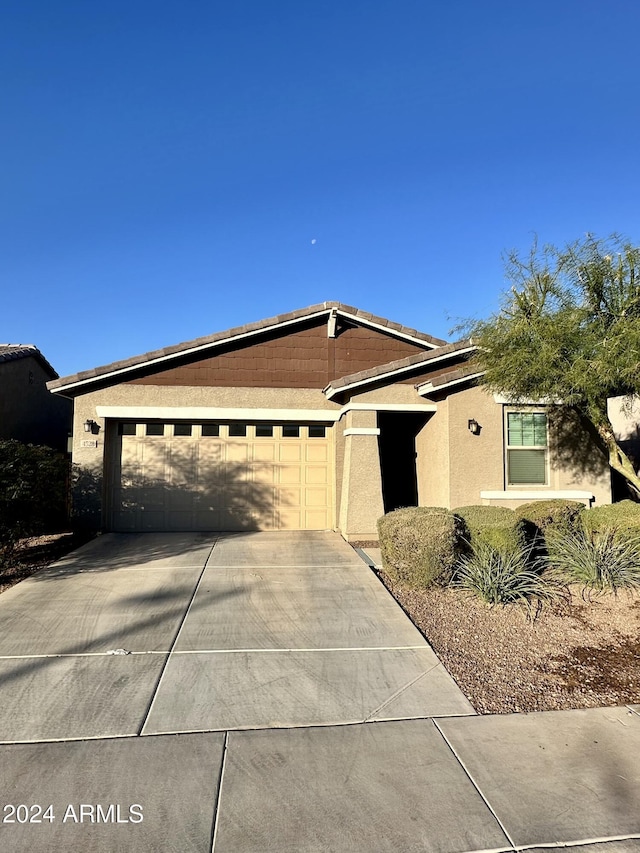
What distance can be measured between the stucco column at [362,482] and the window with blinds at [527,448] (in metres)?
2.62

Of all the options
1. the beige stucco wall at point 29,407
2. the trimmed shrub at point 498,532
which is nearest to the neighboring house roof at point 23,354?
the beige stucco wall at point 29,407

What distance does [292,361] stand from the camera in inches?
450

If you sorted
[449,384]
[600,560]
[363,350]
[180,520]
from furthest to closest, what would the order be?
1. [363,350]
2. [180,520]
3. [449,384]
4. [600,560]

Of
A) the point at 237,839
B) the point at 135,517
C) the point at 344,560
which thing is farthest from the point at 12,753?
the point at 135,517

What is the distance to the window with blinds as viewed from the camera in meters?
9.88

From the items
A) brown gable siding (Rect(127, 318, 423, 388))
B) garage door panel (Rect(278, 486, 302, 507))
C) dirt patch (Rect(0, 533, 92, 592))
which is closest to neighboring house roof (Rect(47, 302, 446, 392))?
brown gable siding (Rect(127, 318, 423, 388))

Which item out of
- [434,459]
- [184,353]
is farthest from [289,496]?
[184,353]

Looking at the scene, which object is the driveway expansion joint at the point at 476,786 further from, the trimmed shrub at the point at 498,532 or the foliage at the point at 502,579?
the trimmed shrub at the point at 498,532

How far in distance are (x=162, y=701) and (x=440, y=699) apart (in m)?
2.23

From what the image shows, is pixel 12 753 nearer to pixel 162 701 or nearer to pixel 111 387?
pixel 162 701

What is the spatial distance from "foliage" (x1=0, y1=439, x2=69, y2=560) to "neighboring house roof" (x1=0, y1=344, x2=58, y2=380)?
5.15 metres

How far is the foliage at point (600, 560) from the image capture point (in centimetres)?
642

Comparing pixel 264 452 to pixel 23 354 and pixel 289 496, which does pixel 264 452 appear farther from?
pixel 23 354

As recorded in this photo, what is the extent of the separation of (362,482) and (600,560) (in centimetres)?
Answer: 433
